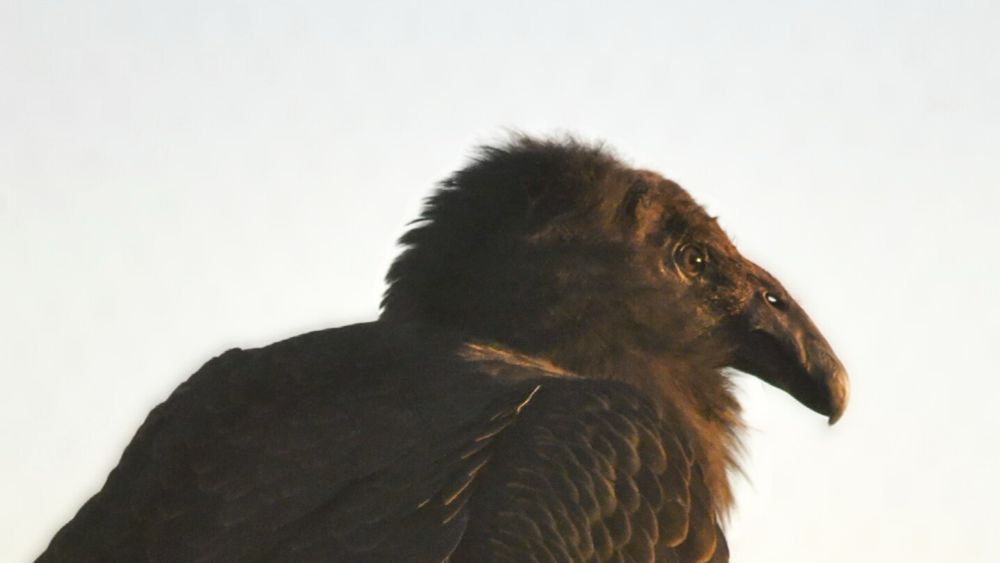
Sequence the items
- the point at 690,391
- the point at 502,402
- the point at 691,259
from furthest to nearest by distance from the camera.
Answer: the point at 691,259, the point at 690,391, the point at 502,402

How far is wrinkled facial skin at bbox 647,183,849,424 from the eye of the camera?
24.3 ft

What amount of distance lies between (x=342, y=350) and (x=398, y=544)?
3.57 feet

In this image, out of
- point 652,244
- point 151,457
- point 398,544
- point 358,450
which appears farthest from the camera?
point 652,244

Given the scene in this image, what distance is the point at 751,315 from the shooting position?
748 cm

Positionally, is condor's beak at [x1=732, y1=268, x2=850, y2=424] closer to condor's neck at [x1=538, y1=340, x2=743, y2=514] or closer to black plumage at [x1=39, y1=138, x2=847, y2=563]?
black plumage at [x1=39, y1=138, x2=847, y2=563]

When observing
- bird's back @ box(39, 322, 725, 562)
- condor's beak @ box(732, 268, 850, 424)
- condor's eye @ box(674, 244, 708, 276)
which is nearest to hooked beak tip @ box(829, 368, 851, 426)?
condor's beak @ box(732, 268, 850, 424)

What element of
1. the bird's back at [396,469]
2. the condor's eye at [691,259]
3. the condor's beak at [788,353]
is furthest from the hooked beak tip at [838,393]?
the bird's back at [396,469]

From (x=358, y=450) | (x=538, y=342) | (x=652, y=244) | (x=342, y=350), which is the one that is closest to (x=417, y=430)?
(x=358, y=450)

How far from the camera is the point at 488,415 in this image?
5906mm

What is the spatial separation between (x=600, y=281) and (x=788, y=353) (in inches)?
28.8

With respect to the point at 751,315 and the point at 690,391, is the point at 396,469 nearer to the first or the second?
the point at 690,391

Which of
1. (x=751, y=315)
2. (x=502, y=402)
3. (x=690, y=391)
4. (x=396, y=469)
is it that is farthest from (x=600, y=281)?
(x=396, y=469)

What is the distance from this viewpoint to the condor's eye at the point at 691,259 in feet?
24.6

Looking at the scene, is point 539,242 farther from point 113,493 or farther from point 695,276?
point 113,493
